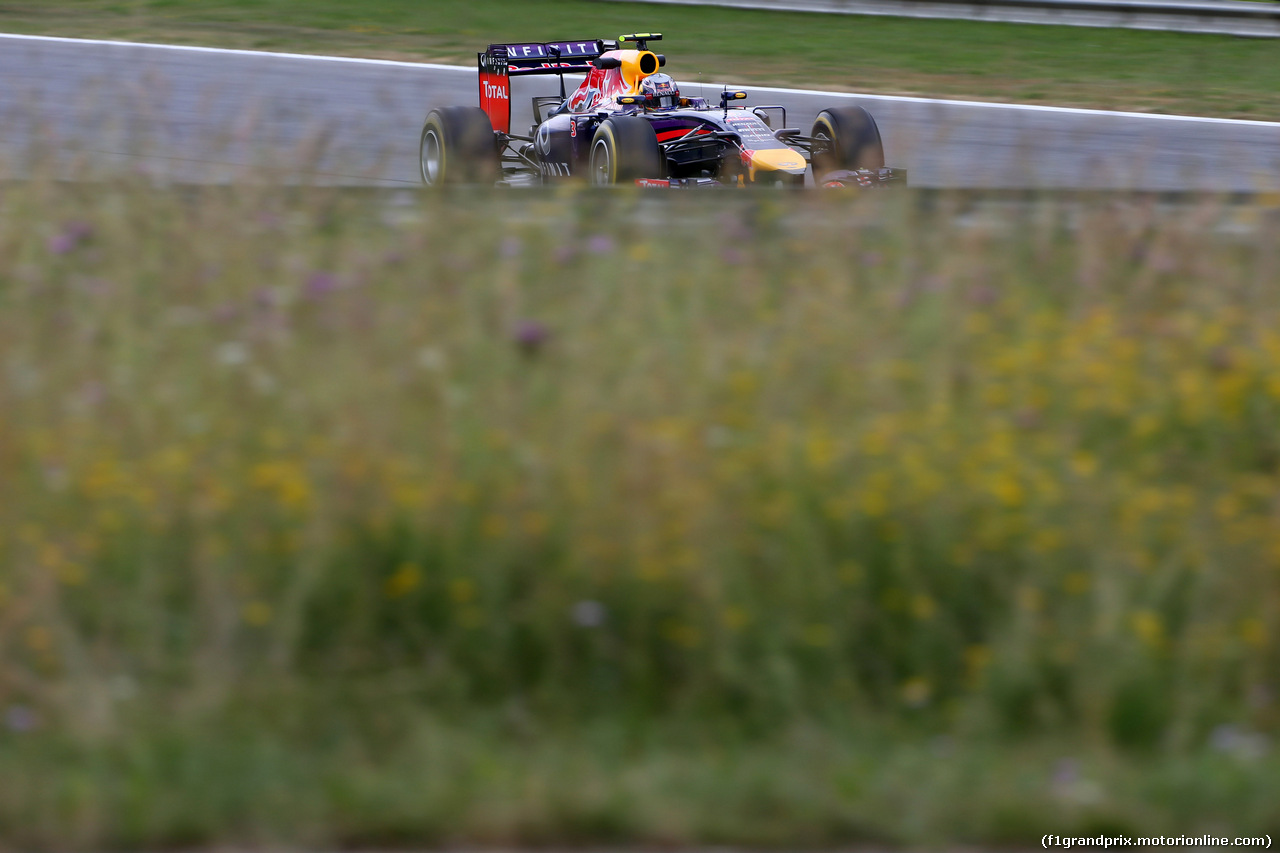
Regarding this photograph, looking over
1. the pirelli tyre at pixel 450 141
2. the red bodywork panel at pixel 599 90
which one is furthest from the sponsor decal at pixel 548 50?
the pirelli tyre at pixel 450 141

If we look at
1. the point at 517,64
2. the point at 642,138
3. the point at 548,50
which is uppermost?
the point at 548,50

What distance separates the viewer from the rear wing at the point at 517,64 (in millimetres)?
12656

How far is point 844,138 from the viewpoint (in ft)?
35.7

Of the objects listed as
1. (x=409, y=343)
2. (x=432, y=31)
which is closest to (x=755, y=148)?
(x=409, y=343)

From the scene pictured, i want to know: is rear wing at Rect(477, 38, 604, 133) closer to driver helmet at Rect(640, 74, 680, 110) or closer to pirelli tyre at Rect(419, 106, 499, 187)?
pirelli tyre at Rect(419, 106, 499, 187)

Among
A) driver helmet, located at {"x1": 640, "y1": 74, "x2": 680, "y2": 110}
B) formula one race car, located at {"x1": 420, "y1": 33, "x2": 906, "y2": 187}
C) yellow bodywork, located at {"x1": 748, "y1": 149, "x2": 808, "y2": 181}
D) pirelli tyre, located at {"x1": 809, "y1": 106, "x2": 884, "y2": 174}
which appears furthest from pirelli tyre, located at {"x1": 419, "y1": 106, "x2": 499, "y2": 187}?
pirelli tyre, located at {"x1": 809, "y1": 106, "x2": 884, "y2": 174}

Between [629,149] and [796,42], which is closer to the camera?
[629,149]

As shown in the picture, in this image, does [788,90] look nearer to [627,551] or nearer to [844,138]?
[844,138]

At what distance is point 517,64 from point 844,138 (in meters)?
3.46

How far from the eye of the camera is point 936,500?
12.5ft

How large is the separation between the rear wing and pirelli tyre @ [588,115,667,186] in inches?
89.4

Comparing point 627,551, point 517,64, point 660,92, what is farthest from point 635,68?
point 627,551

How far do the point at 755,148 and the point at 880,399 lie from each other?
7103 millimetres

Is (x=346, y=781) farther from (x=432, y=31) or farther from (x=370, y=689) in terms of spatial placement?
(x=432, y=31)
